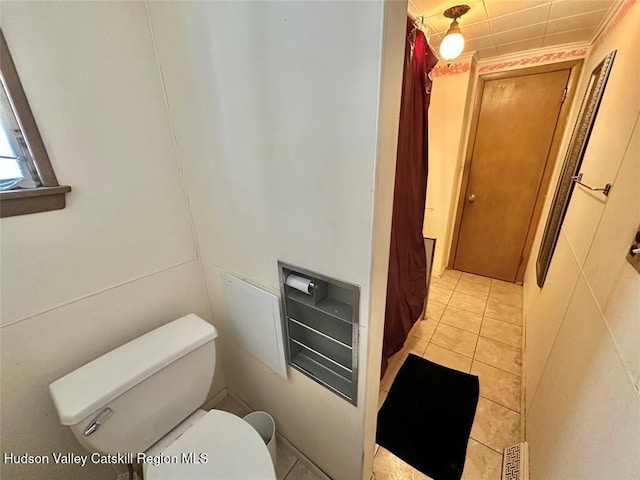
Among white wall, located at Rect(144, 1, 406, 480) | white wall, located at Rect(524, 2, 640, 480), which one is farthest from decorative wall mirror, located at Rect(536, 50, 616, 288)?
white wall, located at Rect(144, 1, 406, 480)

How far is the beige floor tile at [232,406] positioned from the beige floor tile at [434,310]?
5.45 ft

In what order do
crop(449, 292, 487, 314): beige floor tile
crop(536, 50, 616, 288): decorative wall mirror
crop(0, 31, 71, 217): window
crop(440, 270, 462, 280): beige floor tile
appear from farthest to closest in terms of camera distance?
crop(440, 270, 462, 280): beige floor tile
crop(449, 292, 487, 314): beige floor tile
crop(536, 50, 616, 288): decorative wall mirror
crop(0, 31, 71, 217): window

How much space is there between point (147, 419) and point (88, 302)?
508 millimetres

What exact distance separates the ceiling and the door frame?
0.19 meters

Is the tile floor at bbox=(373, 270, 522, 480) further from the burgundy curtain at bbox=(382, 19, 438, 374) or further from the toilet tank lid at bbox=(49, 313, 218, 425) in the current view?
the toilet tank lid at bbox=(49, 313, 218, 425)

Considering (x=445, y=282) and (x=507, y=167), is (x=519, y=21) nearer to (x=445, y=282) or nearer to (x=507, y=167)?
(x=507, y=167)

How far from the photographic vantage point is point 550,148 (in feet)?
7.55

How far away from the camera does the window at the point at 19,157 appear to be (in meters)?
0.74

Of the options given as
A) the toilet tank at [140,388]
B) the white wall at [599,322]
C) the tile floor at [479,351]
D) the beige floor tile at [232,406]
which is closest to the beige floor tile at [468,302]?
the tile floor at [479,351]

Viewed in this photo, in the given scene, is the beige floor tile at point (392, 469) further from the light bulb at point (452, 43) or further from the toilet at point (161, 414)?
the light bulb at point (452, 43)

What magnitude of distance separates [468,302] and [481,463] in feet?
4.89

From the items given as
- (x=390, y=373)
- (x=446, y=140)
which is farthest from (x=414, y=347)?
A: (x=446, y=140)

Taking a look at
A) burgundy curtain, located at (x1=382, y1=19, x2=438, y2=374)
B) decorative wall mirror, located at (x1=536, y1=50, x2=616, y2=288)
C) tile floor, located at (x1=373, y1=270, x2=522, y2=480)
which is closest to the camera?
burgundy curtain, located at (x1=382, y1=19, x2=438, y2=374)

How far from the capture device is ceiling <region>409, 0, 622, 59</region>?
1.49 m
